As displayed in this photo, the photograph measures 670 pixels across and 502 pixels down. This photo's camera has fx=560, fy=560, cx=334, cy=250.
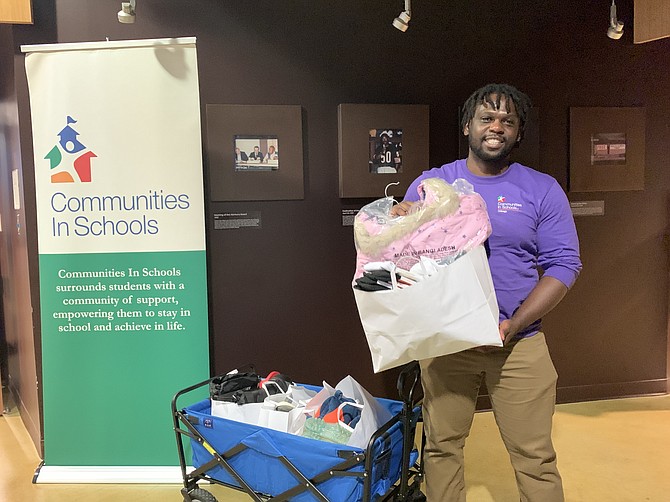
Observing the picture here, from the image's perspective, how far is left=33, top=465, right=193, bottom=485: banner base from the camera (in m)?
2.66

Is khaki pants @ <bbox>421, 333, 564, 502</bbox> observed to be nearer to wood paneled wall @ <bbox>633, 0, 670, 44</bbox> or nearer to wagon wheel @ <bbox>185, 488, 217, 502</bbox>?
wagon wheel @ <bbox>185, 488, 217, 502</bbox>

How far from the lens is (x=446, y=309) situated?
1645 mm

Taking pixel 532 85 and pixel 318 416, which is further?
pixel 532 85

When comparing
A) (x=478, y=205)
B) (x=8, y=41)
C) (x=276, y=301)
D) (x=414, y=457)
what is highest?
(x=8, y=41)

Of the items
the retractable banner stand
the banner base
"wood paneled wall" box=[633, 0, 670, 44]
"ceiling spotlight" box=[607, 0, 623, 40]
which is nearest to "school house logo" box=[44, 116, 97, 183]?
the retractable banner stand

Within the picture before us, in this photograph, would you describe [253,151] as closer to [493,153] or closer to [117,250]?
[117,250]

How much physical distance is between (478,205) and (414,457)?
1024 millimetres

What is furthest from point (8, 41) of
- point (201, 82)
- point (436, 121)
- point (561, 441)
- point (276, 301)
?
point (561, 441)

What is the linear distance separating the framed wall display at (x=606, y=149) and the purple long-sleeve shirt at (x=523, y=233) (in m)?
1.70

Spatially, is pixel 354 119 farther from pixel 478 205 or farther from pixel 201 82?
pixel 478 205

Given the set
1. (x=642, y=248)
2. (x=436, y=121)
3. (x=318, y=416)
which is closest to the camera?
(x=318, y=416)

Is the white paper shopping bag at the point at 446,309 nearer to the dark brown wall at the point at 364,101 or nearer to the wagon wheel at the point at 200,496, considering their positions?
the wagon wheel at the point at 200,496

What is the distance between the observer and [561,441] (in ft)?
9.98

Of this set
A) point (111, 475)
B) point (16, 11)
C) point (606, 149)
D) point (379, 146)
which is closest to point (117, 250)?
point (111, 475)
